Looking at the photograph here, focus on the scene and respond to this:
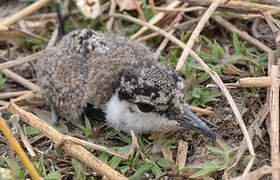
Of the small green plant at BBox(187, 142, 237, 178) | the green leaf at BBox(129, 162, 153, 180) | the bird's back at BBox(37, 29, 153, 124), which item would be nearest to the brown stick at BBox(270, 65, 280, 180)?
the small green plant at BBox(187, 142, 237, 178)

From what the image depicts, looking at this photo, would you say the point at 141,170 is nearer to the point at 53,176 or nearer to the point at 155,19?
the point at 53,176

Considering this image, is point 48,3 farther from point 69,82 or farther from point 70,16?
point 69,82

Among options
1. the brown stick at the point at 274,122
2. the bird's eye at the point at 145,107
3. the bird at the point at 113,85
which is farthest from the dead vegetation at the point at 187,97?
the bird's eye at the point at 145,107

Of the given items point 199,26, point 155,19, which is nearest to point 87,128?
point 199,26

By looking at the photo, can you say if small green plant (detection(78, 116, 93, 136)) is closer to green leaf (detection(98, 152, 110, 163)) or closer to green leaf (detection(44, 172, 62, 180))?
green leaf (detection(98, 152, 110, 163))

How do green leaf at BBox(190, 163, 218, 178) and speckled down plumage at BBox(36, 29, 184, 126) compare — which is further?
speckled down plumage at BBox(36, 29, 184, 126)

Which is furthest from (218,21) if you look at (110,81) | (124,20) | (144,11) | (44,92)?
(44,92)

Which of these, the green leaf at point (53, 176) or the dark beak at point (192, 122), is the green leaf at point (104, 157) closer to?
the green leaf at point (53, 176)

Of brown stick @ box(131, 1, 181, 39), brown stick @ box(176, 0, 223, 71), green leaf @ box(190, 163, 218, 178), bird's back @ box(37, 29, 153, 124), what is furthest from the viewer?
brown stick @ box(131, 1, 181, 39)
